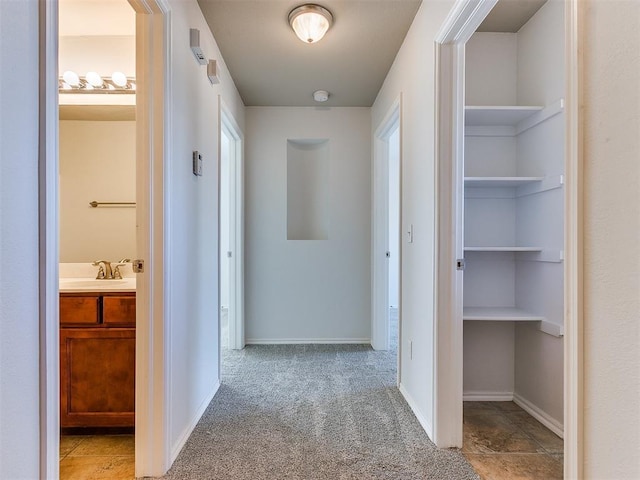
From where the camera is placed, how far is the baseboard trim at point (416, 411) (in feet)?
6.08

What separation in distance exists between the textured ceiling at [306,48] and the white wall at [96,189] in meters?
0.92

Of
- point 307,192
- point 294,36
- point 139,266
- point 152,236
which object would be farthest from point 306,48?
point 139,266

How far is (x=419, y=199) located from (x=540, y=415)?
1.45m

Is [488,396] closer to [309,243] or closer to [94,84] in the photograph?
[309,243]

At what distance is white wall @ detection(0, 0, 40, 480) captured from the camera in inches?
29.8

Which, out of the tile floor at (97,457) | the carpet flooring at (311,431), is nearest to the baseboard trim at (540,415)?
the carpet flooring at (311,431)

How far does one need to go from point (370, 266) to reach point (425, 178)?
177 cm

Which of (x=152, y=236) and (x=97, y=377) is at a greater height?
(x=152, y=236)

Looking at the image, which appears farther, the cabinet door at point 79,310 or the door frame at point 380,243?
the door frame at point 380,243

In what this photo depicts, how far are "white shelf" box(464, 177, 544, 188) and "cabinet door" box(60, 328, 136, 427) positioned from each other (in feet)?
6.81

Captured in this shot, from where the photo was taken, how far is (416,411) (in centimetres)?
208

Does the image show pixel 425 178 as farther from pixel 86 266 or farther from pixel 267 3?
pixel 86 266

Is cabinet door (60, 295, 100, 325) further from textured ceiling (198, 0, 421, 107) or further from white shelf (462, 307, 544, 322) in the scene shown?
white shelf (462, 307, 544, 322)

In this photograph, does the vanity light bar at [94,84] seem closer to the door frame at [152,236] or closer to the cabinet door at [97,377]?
the door frame at [152,236]
